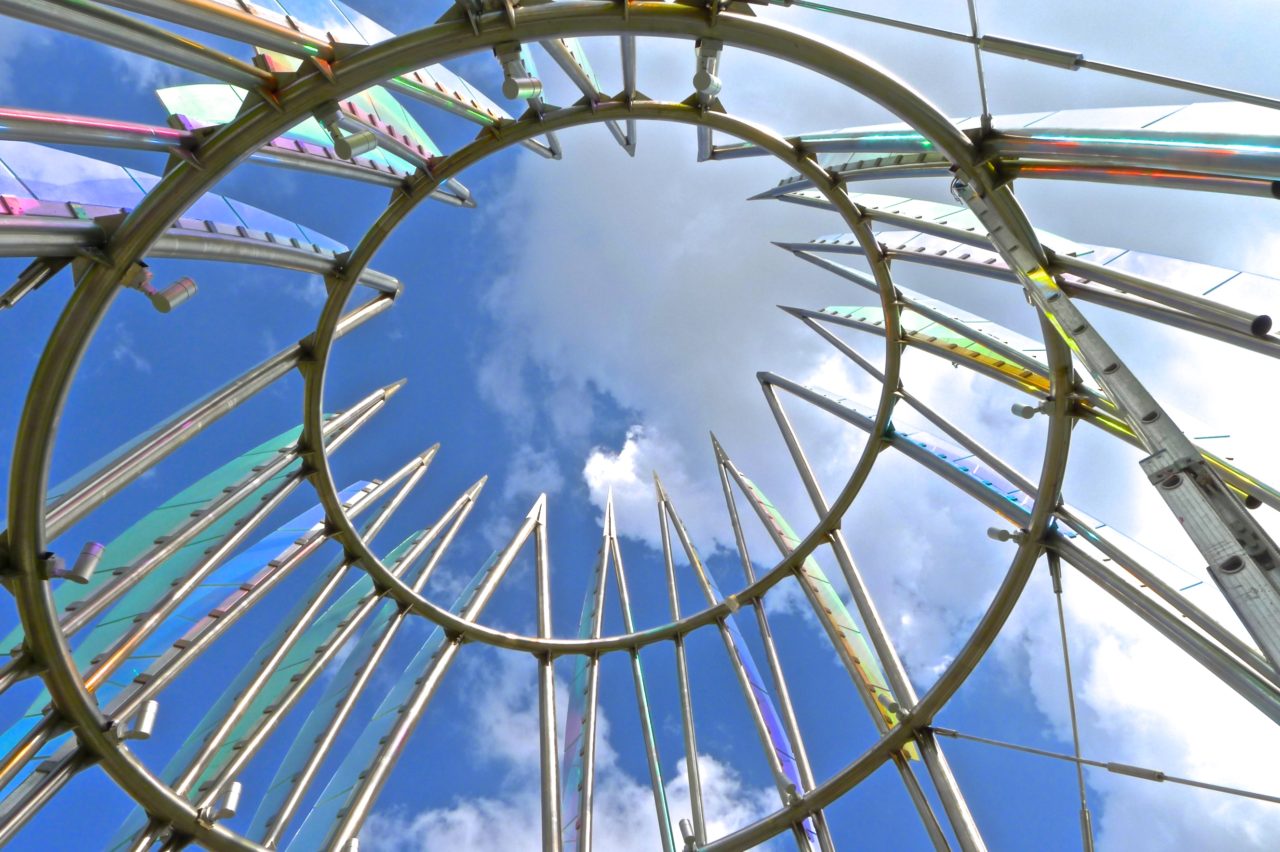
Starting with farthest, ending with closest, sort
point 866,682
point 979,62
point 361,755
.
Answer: point 361,755 → point 866,682 → point 979,62

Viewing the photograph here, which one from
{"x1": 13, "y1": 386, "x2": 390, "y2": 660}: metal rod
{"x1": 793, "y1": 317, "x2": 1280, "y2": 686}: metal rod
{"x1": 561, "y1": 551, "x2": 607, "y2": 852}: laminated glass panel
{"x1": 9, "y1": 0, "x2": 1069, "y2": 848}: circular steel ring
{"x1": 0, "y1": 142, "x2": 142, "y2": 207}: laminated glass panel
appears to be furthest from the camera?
{"x1": 561, "y1": 551, "x2": 607, "y2": 852}: laminated glass panel

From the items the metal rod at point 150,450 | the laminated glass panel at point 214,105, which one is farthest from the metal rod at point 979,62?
the metal rod at point 150,450

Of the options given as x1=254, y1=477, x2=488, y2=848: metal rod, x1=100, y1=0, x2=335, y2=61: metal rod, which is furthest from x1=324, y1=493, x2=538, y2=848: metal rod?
x1=100, y1=0, x2=335, y2=61: metal rod

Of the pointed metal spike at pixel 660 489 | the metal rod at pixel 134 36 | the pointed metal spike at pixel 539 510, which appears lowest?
the metal rod at pixel 134 36

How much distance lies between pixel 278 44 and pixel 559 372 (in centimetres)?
2092

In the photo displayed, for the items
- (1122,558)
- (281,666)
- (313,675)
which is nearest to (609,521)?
(313,675)

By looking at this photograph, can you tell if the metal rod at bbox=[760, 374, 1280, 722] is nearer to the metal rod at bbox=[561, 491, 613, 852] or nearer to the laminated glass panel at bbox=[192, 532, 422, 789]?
the metal rod at bbox=[561, 491, 613, 852]

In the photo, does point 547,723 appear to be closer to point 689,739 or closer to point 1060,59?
point 689,739

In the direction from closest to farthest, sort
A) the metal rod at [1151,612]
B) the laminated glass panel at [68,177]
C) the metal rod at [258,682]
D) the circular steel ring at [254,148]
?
the circular steel ring at [254,148] → the metal rod at [1151,612] → the laminated glass panel at [68,177] → the metal rod at [258,682]

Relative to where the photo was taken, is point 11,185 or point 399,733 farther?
point 399,733

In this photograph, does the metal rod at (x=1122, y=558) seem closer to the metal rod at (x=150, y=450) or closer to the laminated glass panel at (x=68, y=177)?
the metal rod at (x=150, y=450)

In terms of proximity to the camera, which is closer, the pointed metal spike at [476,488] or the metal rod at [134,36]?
the metal rod at [134,36]

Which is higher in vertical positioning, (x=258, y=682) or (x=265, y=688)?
(x=265, y=688)

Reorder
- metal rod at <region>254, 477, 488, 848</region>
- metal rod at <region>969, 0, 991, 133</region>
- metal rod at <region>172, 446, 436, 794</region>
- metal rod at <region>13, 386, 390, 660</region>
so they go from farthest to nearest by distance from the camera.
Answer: metal rod at <region>254, 477, 488, 848</region> → metal rod at <region>172, 446, 436, 794</region> → metal rod at <region>13, 386, 390, 660</region> → metal rod at <region>969, 0, 991, 133</region>
